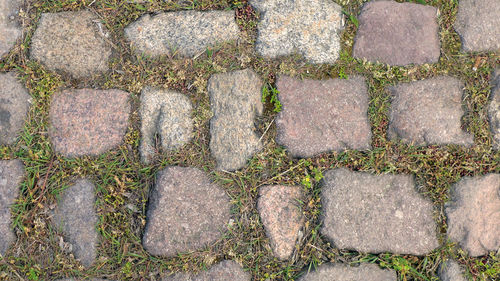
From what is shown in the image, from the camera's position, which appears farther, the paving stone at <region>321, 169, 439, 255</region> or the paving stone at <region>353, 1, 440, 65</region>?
the paving stone at <region>353, 1, 440, 65</region>

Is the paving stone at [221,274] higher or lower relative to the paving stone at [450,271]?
lower

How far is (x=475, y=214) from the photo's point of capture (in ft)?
8.01

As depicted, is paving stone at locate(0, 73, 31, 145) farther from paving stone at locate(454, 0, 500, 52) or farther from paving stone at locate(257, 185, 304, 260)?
paving stone at locate(454, 0, 500, 52)

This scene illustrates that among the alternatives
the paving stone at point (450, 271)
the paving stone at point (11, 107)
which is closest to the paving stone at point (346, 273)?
the paving stone at point (450, 271)

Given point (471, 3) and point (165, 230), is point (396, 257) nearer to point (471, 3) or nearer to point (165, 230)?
point (165, 230)

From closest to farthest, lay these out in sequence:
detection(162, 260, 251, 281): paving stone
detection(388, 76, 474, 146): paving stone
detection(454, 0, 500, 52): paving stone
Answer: detection(162, 260, 251, 281): paving stone, detection(388, 76, 474, 146): paving stone, detection(454, 0, 500, 52): paving stone

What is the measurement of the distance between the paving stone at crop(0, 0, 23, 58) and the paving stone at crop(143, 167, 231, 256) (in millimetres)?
1298

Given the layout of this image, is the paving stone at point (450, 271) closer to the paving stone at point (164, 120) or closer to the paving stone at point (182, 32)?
the paving stone at point (164, 120)

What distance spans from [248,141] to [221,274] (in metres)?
0.82

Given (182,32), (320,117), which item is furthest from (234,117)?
(182,32)

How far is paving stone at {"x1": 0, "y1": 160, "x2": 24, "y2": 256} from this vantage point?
2375 millimetres

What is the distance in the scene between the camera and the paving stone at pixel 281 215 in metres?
2.39

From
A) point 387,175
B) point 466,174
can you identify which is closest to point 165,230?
point 387,175

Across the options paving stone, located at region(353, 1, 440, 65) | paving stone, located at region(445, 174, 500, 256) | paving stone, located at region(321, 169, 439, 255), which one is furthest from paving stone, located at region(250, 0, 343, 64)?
paving stone, located at region(445, 174, 500, 256)
